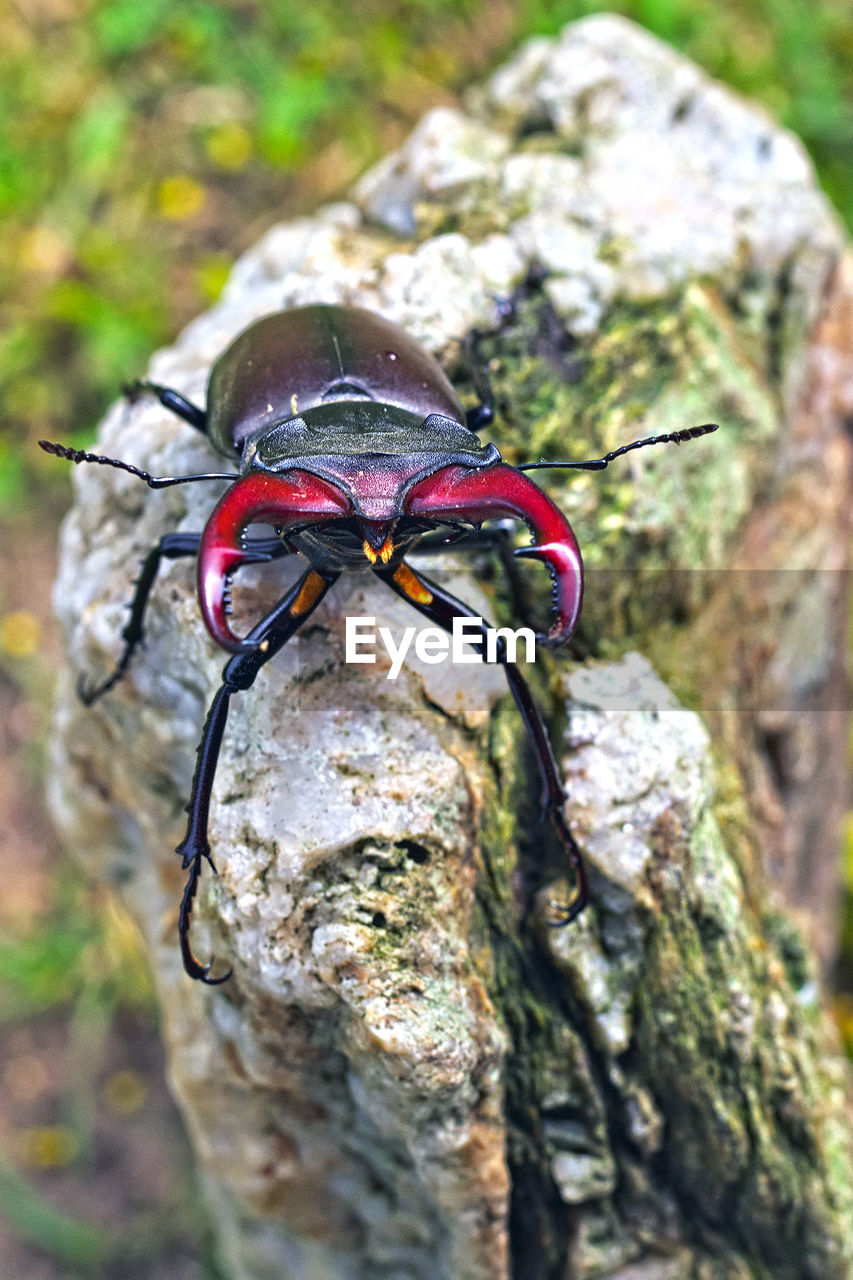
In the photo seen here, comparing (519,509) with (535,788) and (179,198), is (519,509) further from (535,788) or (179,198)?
(179,198)

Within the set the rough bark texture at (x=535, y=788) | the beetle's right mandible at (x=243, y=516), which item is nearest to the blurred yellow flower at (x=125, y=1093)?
the rough bark texture at (x=535, y=788)

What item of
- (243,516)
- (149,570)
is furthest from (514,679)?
(149,570)

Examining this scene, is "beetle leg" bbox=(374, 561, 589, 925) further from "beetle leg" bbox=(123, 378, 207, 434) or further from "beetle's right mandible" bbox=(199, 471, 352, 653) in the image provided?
"beetle leg" bbox=(123, 378, 207, 434)

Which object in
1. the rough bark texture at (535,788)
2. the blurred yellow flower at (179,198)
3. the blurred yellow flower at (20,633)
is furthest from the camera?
the blurred yellow flower at (179,198)

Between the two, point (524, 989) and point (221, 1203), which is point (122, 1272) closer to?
point (221, 1203)

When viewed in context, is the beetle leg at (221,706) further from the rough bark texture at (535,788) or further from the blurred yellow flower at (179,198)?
the blurred yellow flower at (179,198)

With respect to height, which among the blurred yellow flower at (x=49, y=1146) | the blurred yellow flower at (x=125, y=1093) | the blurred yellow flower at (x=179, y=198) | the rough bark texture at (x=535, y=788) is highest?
the blurred yellow flower at (x=179, y=198)
